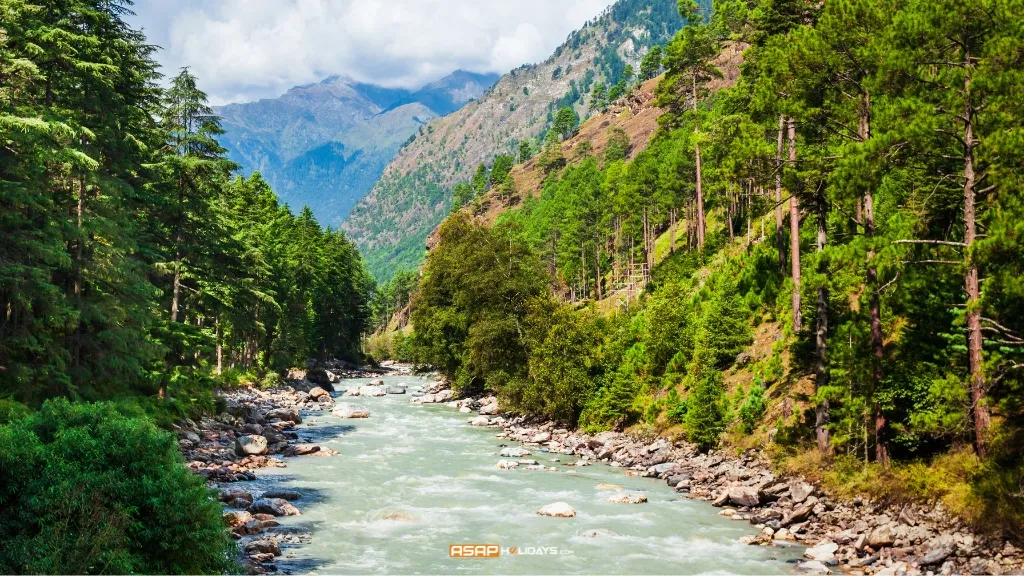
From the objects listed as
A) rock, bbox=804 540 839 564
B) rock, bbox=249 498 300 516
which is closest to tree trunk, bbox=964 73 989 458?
rock, bbox=804 540 839 564

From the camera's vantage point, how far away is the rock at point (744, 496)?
67.4ft

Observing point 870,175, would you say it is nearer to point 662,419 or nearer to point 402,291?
point 662,419

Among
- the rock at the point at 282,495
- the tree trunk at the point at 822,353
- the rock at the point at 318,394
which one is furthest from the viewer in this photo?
the rock at the point at 318,394

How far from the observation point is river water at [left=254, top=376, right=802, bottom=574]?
16.1 metres

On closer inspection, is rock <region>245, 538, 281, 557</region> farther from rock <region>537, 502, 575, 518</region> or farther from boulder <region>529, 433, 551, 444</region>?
boulder <region>529, 433, 551, 444</region>

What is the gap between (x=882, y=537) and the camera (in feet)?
50.4

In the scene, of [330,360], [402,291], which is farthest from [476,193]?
[330,360]

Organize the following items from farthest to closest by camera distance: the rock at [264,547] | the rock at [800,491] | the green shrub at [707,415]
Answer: the green shrub at [707,415], the rock at [800,491], the rock at [264,547]

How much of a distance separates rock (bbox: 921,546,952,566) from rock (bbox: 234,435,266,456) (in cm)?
2555

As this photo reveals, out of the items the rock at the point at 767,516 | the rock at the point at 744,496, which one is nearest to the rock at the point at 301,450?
the rock at the point at 744,496

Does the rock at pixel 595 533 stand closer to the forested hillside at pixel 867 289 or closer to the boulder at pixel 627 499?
the boulder at pixel 627 499

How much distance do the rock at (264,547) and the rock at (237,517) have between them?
1.65 metres

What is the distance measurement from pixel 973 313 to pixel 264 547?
57.8 feet

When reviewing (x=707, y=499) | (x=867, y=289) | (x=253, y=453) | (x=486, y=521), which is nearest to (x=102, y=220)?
(x=253, y=453)
